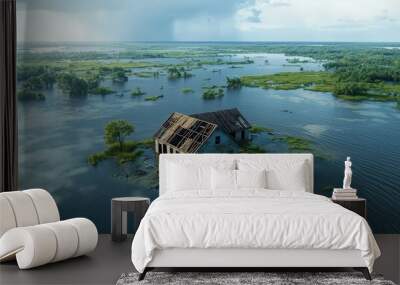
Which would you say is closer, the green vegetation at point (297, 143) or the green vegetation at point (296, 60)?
the green vegetation at point (297, 143)

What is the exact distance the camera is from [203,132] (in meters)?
9.09

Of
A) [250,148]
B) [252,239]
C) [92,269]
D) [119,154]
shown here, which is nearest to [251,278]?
[252,239]

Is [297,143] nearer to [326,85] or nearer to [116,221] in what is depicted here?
[326,85]

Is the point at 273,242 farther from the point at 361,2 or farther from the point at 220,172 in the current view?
the point at 361,2

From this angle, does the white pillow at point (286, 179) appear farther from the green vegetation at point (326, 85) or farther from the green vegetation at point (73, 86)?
the green vegetation at point (73, 86)

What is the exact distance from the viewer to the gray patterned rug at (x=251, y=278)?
600 centimetres

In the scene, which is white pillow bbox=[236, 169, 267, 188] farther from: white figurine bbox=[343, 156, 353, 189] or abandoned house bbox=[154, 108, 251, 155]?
abandoned house bbox=[154, 108, 251, 155]

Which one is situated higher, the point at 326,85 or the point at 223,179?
the point at 326,85

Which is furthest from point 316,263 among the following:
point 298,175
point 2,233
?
point 2,233

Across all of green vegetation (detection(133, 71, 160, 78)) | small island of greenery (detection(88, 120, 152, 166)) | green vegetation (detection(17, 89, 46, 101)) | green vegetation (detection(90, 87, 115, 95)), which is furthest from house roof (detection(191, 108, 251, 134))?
green vegetation (detection(17, 89, 46, 101))

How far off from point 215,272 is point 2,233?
6.31 ft

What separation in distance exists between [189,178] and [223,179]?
381mm

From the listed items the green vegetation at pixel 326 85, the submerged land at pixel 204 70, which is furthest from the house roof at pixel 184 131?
the green vegetation at pixel 326 85

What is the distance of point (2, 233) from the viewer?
6809 millimetres
